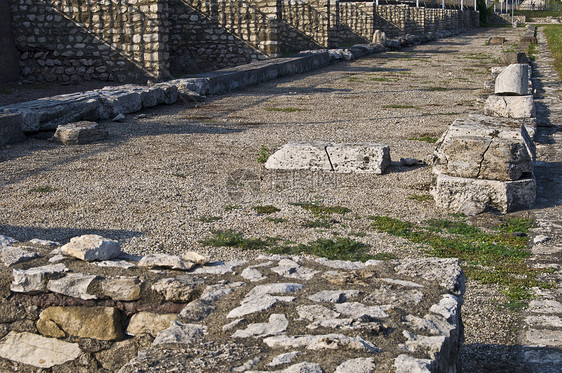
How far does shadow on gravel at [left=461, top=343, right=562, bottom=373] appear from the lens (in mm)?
3516

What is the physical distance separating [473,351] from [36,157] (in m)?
6.60

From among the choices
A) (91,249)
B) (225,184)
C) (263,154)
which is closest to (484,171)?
(225,184)

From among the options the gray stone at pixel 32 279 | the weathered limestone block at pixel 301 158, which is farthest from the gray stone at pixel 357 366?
the weathered limestone block at pixel 301 158

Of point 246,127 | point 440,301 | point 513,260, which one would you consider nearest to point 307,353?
point 440,301

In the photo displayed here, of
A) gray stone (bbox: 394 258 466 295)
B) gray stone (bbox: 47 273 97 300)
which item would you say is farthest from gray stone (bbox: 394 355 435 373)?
gray stone (bbox: 47 273 97 300)

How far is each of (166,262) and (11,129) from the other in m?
6.73

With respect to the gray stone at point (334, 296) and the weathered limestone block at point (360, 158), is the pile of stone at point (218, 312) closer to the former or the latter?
the gray stone at point (334, 296)

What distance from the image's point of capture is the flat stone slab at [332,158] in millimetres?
7730

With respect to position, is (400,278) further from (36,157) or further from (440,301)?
(36,157)

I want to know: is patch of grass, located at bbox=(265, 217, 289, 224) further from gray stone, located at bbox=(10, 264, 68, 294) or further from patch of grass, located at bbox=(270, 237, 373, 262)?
gray stone, located at bbox=(10, 264, 68, 294)

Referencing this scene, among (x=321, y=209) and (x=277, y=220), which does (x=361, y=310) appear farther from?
(x=321, y=209)

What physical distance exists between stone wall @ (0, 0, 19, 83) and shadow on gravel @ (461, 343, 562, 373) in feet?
50.2

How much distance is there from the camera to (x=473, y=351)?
3701 mm

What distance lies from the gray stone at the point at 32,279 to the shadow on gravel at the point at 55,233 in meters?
1.87
